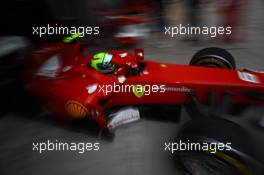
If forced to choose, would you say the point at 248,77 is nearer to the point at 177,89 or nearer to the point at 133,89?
the point at 177,89

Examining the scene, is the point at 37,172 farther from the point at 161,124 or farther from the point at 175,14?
the point at 175,14

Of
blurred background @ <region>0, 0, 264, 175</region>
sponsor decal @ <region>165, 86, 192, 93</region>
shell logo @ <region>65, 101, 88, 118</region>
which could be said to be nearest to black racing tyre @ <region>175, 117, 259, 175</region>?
blurred background @ <region>0, 0, 264, 175</region>

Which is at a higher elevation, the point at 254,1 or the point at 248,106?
the point at 254,1

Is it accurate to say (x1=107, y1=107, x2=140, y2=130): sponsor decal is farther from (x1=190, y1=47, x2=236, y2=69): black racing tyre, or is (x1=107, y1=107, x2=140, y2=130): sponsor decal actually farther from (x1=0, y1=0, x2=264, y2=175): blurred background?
(x1=190, y1=47, x2=236, y2=69): black racing tyre

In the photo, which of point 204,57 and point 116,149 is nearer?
point 116,149

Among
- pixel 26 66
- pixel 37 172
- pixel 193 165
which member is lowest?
pixel 37 172

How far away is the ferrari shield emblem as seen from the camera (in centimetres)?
132

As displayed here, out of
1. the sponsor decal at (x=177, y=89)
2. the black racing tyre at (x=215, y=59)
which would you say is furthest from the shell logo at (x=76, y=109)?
the black racing tyre at (x=215, y=59)

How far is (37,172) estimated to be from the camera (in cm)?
127

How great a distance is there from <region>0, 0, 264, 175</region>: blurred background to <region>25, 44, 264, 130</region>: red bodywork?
0.13m

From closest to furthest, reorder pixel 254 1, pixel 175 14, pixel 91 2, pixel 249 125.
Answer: pixel 249 125, pixel 91 2, pixel 175 14, pixel 254 1

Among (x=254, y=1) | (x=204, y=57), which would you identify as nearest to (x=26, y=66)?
(x=204, y=57)

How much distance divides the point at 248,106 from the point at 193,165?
509mm

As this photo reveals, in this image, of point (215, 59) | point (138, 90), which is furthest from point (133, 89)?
point (215, 59)
